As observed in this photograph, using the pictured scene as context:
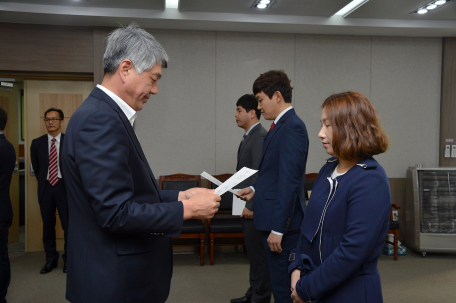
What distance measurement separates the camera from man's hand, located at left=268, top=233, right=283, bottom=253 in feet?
7.02

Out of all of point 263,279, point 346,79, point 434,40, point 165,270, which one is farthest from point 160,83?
point 434,40

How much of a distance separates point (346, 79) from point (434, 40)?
58.1 inches

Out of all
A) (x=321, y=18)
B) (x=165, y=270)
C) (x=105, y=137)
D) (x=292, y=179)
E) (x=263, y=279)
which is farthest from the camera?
(x=321, y=18)

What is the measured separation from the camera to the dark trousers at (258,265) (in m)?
2.88

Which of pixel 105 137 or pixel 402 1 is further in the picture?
pixel 402 1

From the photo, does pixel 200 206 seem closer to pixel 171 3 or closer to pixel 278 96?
pixel 278 96

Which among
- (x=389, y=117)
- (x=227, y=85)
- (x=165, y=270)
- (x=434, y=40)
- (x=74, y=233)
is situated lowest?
(x=165, y=270)

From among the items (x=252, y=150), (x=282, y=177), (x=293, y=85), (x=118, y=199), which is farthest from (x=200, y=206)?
(x=293, y=85)

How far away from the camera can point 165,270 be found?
1440 mm

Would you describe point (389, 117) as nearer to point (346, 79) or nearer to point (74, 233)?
point (346, 79)

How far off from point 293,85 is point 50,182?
11.4 ft

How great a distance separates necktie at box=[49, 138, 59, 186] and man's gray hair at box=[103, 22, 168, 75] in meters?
3.10

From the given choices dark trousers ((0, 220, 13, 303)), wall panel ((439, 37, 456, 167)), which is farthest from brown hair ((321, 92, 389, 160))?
wall panel ((439, 37, 456, 167))

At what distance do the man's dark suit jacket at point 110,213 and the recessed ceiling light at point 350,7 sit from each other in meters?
3.77
